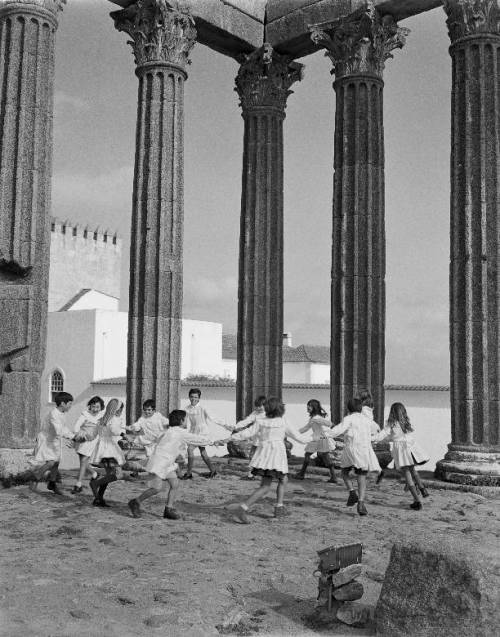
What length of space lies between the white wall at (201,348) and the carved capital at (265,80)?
2793 cm

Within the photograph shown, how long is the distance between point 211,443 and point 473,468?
4911 millimetres

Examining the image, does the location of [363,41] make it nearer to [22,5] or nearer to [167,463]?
[22,5]

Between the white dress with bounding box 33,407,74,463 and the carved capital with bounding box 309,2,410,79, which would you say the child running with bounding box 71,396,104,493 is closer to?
the white dress with bounding box 33,407,74,463

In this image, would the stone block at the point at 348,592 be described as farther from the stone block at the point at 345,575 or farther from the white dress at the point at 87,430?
the white dress at the point at 87,430

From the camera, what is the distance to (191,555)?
299 inches

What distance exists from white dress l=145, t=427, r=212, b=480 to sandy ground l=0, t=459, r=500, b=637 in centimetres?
65

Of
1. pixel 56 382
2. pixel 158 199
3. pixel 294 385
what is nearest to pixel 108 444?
pixel 158 199

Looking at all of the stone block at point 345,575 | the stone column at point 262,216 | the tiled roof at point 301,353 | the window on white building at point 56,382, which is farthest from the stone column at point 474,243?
the tiled roof at point 301,353

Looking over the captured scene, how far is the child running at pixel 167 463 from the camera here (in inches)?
374

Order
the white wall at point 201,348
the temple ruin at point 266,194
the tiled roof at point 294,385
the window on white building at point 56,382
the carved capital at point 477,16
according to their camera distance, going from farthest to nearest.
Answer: the white wall at point 201,348 < the window on white building at point 56,382 < the tiled roof at point 294,385 < the carved capital at point 477,16 < the temple ruin at point 266,194

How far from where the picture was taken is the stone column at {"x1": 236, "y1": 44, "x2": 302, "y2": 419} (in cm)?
1716

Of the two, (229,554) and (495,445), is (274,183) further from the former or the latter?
(229,554)

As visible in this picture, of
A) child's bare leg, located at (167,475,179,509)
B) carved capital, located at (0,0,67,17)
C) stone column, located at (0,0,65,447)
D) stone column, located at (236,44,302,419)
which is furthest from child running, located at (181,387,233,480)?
carved capital, located at (0,0,67,17)

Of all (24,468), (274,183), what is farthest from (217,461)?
(274,183)
